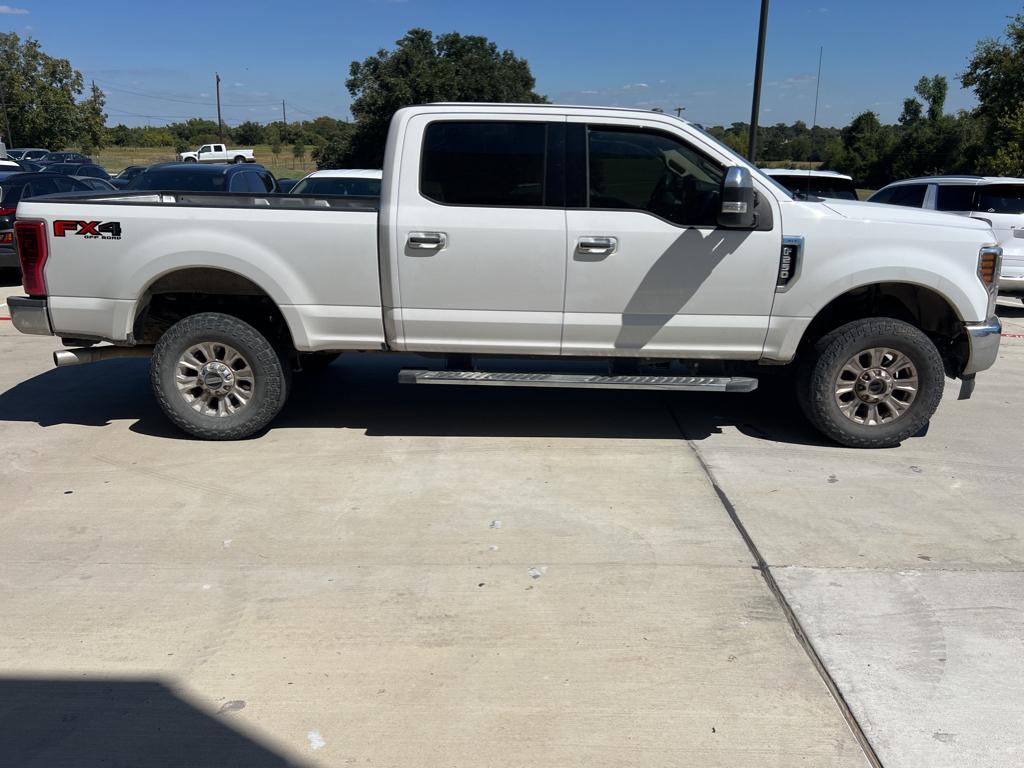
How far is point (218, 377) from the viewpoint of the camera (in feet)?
19.3

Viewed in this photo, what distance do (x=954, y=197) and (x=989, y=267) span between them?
6.59m

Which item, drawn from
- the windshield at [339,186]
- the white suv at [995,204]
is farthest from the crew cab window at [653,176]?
the white suv at [995,204]

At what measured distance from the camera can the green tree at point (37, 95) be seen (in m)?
53.0

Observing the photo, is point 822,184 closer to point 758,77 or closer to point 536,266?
point 758,77

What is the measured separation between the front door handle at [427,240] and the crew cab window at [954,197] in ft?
28.5

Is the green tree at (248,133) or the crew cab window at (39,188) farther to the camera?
the green tree at (248,133)

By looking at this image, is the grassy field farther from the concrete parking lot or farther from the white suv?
the concrete parking lot

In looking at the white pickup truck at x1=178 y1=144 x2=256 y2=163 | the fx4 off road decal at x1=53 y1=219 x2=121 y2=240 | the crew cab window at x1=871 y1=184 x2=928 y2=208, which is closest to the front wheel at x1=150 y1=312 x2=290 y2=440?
the fx4 off road decal at x1=53 y1=219 x2=121 y2=240

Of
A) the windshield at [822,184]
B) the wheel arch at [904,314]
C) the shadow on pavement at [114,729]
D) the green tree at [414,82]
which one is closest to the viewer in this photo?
the shadow on pavement at [114,729]

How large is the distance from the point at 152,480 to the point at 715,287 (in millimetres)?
3747

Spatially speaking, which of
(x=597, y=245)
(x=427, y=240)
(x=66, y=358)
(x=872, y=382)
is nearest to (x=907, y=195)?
(x=872, y=382)

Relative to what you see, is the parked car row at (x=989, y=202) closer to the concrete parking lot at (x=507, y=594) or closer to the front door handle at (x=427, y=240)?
the concrete parking lot at (x=507, y=594)

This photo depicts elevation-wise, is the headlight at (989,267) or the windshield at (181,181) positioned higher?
the windshield at (181,181)

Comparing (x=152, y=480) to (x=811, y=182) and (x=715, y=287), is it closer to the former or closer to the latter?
(x=715, y=287)
